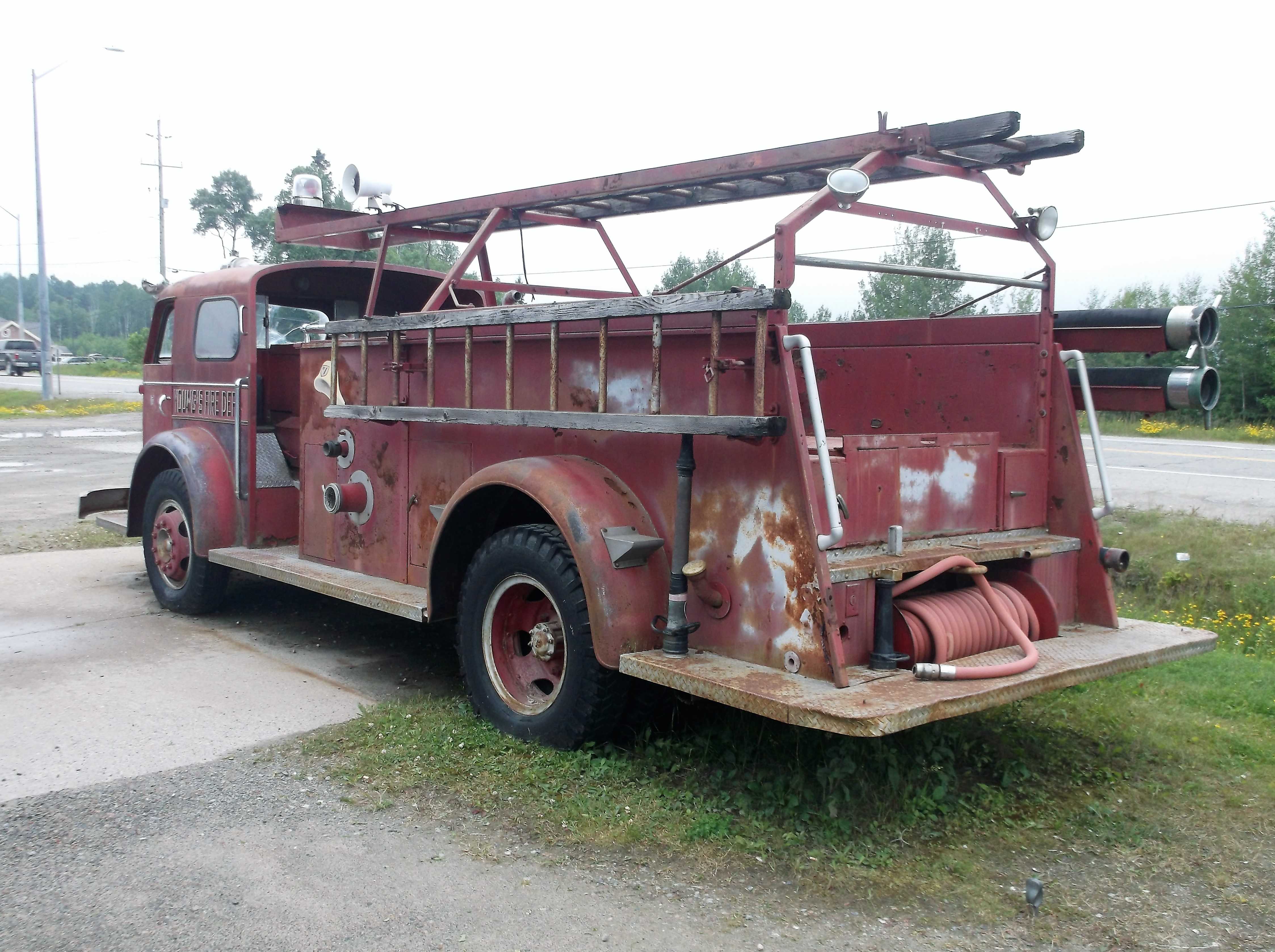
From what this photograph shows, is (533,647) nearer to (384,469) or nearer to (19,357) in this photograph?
(384,469)

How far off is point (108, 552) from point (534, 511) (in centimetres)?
626

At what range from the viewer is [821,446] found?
3422mm

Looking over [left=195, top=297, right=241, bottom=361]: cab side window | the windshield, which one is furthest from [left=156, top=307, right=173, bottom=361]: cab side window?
the windshield

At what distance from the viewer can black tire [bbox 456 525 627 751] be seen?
4.07m

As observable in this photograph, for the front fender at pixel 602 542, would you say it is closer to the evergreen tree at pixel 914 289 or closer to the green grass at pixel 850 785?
the green grass at pixel 850 785

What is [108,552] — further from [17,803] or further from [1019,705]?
[1019,705]

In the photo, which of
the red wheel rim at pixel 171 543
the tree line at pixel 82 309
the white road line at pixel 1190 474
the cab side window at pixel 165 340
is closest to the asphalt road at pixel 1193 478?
the white road line at pixel 1190 474

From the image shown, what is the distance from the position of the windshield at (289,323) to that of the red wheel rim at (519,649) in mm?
3239

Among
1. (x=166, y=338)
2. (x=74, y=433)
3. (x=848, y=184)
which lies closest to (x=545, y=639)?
(x=848, y=184)

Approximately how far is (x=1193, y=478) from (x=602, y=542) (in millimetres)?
12656

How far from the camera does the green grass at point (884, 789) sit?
3.46 meters

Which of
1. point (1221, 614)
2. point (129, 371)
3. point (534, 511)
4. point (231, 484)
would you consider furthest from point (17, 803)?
point (129, 371)

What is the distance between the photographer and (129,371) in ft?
197

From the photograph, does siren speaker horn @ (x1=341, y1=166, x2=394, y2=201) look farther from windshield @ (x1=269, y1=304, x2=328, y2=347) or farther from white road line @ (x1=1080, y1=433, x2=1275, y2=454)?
white road line @ (x1=1080, y1=433, x2=1275, y2=454)
